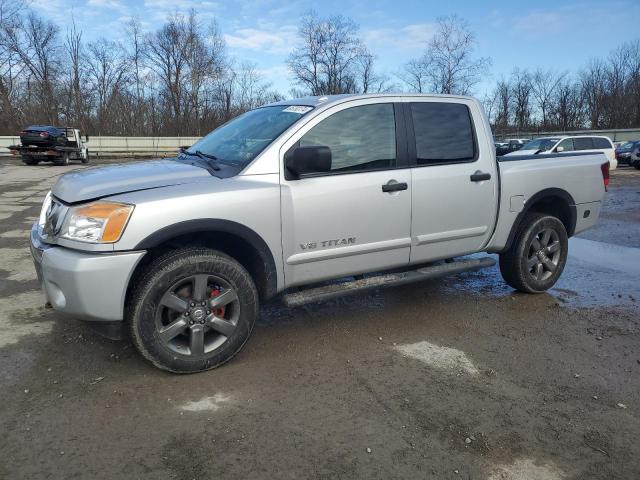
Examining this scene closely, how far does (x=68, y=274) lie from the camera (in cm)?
→ 294

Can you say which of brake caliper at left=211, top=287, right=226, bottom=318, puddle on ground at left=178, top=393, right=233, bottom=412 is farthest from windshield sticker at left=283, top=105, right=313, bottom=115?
puddle on ground at left=178, top=393, right=233, bottom=412

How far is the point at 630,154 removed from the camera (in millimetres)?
27047

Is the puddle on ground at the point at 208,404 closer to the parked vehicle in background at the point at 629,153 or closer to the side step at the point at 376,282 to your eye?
the side step at the point at 376,282

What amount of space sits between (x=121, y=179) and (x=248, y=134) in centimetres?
112

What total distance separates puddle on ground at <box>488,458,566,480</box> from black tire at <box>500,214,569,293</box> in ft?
8.94

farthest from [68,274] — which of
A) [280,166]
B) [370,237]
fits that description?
[370,237]

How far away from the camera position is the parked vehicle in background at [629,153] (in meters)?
26.5

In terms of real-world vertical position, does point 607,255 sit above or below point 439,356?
above

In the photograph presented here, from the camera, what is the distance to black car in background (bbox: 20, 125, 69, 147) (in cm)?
2430

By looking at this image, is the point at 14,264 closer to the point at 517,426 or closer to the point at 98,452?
the point at 98,452

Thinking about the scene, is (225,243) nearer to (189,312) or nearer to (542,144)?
(189,312)

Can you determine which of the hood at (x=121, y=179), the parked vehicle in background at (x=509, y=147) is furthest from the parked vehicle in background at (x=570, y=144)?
the hood at (x=121, y=179)

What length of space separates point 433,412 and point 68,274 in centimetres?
230

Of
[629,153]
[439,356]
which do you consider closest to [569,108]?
[629,153]
